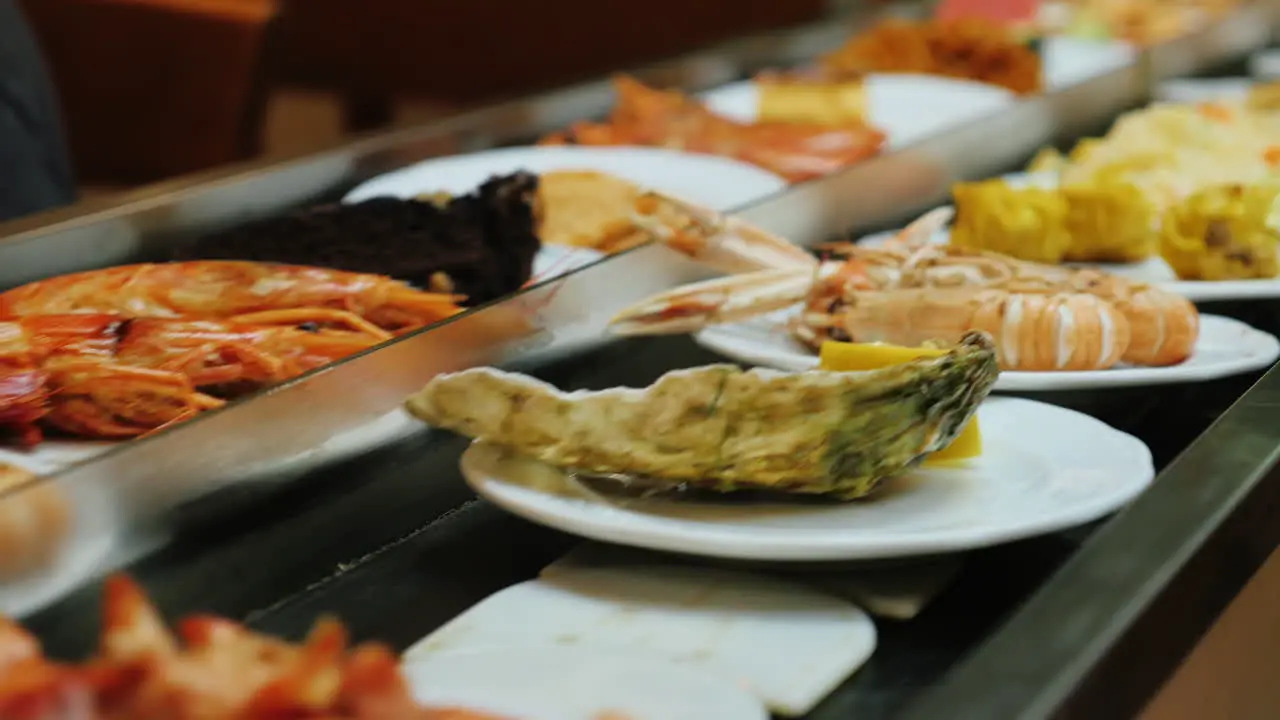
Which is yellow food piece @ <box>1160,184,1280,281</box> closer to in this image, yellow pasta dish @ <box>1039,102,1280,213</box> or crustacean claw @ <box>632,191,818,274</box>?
yellow pasta dish @ <box>1039,102,1280,213</box>

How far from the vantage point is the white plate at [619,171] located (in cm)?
173

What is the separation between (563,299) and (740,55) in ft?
4.89

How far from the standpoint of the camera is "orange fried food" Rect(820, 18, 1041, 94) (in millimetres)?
2475

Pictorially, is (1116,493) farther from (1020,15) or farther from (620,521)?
(1020,15)

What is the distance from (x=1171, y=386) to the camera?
128cm

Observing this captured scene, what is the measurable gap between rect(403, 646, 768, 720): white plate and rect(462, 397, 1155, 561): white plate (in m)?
0.10

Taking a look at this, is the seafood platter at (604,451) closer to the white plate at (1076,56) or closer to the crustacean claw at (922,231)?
the crustacean claw at (922,231)

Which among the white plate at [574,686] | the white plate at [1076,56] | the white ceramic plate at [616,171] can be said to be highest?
the white plate at [574,686]

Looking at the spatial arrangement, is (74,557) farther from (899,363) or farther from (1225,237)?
(1225,237)

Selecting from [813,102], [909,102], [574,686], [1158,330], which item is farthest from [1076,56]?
[574,686]

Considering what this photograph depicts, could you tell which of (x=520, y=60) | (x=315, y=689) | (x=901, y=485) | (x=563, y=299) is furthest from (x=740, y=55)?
(x=520, y=60)

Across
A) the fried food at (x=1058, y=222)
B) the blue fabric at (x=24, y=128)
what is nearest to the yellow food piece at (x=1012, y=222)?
the fried food at (x=1058, y=222)

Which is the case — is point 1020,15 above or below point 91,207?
below

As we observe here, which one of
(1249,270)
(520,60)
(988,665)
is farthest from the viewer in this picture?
(520,60)
